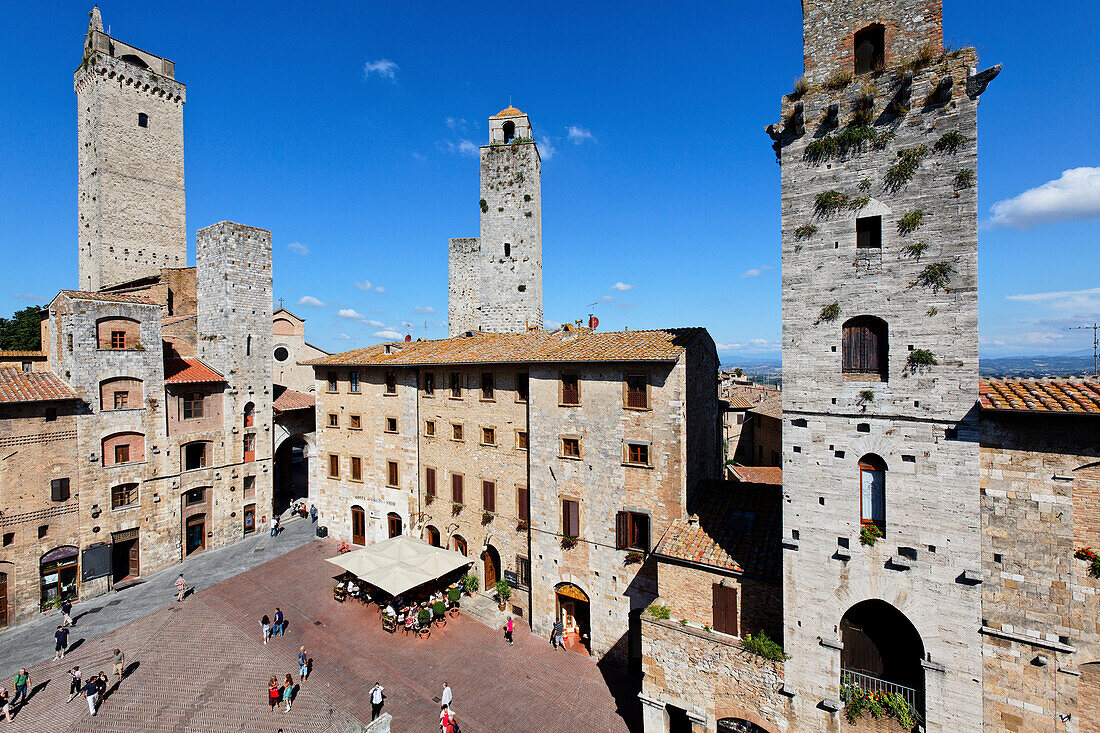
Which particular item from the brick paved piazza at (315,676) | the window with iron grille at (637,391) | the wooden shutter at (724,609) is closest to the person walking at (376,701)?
the brick paved piazza at (315,676)

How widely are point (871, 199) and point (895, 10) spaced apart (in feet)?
16.5

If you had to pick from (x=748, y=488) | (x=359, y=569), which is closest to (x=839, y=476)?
(x=748, y=488)

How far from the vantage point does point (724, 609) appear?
1535cm

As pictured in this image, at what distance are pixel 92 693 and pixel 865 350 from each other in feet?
92.0

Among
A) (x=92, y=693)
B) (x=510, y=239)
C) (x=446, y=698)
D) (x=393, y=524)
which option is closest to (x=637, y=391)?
(x=446, y=698)

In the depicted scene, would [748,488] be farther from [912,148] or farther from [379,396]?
[379,396]

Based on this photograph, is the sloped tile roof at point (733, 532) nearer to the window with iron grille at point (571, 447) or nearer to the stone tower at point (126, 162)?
the window with iron grille at point (571, 447)

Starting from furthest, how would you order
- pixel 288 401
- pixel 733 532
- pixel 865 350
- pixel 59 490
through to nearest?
pixel 288 401
pixel 59 490
pixel 733 532
pixel 865 350

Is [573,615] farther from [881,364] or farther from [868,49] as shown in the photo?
[868,49]

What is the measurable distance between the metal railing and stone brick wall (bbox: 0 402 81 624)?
34.5 meters

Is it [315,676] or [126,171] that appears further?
[126,171]

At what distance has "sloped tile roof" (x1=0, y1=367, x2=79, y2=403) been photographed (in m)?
22.2

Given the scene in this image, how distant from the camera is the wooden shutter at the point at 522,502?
74.9 ft

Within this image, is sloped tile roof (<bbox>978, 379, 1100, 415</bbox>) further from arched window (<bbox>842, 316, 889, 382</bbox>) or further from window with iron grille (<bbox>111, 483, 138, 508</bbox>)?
window with iron grille (<bbox>111, 483, 138, 508</bbox>)
